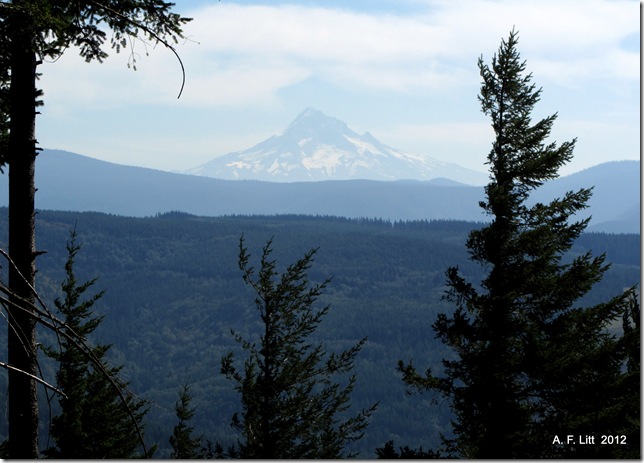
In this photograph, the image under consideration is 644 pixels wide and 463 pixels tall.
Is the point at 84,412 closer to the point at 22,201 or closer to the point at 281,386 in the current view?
the point at 281,386

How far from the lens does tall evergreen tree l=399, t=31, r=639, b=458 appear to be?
13.2m

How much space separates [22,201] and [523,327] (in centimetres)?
928

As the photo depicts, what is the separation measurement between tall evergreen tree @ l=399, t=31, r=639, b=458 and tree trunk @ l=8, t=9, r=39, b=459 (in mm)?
8441

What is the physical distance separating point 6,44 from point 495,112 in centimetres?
1057

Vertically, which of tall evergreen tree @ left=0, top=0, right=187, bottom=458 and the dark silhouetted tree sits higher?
tall evergreen tree @ left=0, top=0, right=187, bottom=458

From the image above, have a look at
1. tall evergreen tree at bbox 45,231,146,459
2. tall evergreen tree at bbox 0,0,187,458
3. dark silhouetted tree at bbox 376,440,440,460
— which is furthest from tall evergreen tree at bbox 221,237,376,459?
tall evergreen tree at bbox 0,0,187,458

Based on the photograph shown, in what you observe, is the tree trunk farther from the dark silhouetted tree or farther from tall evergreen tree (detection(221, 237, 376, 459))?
tall evergreen tree (detection(221, 237, 376, 459))

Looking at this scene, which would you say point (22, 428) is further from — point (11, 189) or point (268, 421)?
point (268, 421)

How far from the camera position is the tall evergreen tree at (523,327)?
13156 mm

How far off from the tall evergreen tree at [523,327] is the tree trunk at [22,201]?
27.7 ft

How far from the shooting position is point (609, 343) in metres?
14.1

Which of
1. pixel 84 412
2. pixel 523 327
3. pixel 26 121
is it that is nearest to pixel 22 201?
pixel 26 121

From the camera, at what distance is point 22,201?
674cm

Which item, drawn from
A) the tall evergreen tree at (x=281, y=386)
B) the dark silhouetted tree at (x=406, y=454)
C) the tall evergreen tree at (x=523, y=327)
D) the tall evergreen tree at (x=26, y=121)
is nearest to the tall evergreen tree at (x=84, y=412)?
the tall evergreen tree at (x=281, y=386)
